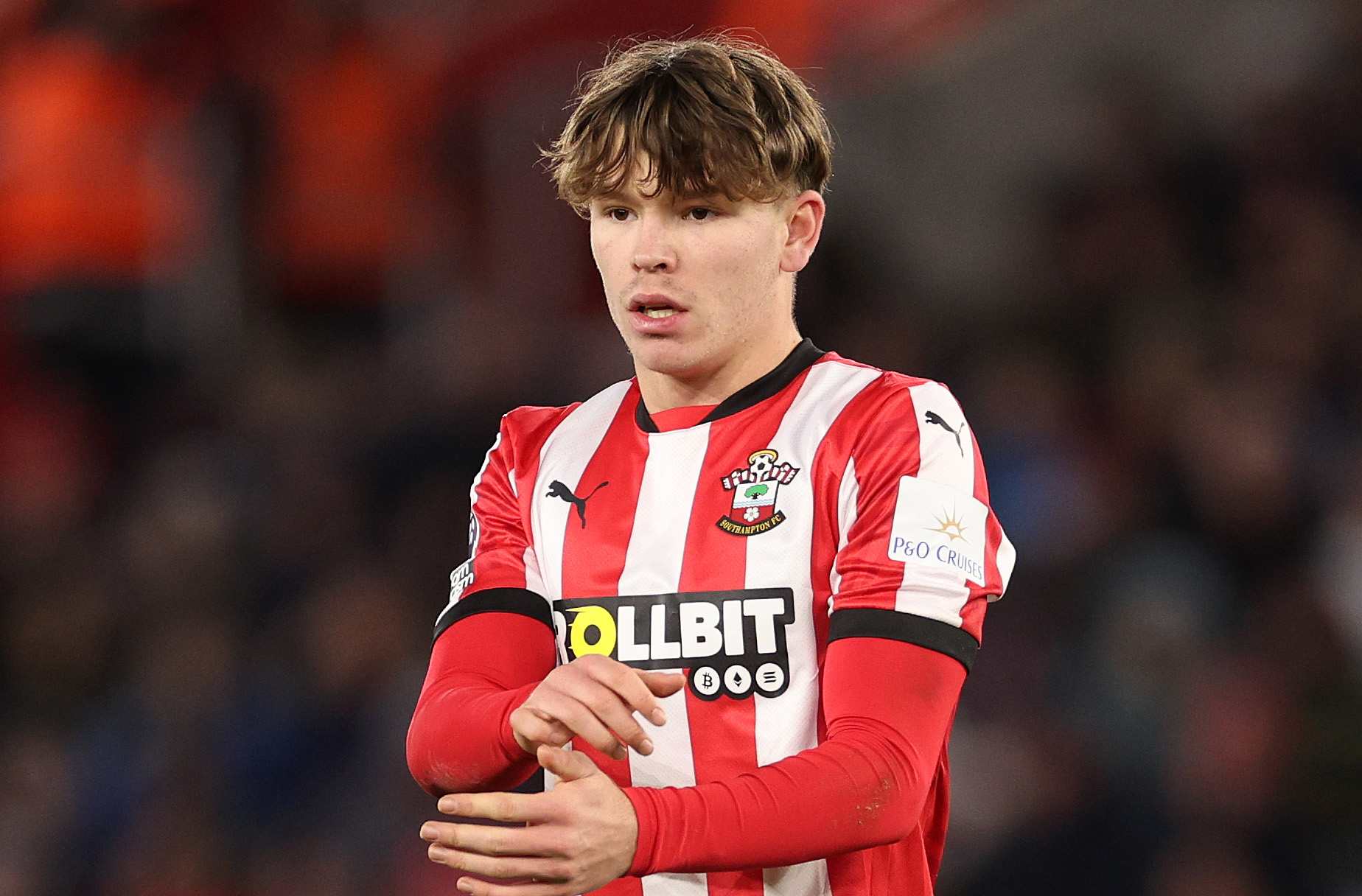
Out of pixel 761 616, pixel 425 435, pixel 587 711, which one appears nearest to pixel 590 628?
pixel 761 616

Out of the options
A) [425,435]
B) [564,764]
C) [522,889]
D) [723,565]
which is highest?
[425,435]

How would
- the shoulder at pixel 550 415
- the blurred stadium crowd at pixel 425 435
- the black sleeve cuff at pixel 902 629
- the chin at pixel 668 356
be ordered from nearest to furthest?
the black sleeve cuff at pixel 902 629 → the chin at pixel 668 356 → the shoulder at pixel 550 415 → the blurred stadium crowd at pixel 425 435

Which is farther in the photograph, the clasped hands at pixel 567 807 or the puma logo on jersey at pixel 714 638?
the puma logo on jersey at pixel 714 638

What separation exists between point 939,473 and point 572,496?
1.77 ft

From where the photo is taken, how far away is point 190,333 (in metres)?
6.74

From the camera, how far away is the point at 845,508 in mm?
2033

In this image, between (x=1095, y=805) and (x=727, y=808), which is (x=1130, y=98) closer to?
(x=1095, y=805)

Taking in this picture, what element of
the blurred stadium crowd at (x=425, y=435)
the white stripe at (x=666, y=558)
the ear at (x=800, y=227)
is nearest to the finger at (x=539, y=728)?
the white stripe at (x=666, y=558)

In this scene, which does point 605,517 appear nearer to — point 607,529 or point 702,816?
point 607,529

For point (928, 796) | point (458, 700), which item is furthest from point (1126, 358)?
point (458, 700)

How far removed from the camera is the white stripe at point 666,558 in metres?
2.05

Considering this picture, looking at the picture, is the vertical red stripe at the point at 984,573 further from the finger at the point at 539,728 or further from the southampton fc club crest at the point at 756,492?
the finger at the point at 539,728

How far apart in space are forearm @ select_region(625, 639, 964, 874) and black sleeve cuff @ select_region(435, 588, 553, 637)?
18.2 inches

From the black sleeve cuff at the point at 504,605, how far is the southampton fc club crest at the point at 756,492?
0.98ft
